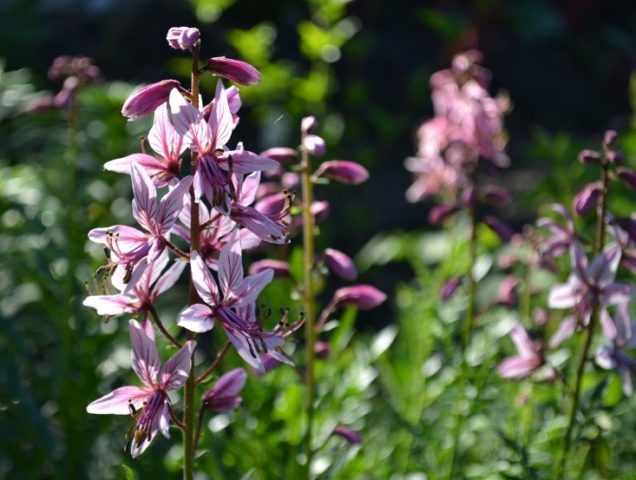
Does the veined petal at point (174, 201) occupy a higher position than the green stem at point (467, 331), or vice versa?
the veined petal at point (174, 201)

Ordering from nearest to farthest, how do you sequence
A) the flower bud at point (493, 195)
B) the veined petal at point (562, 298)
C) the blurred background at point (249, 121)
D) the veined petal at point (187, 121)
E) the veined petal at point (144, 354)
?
the veined petal at point (187, 121) → the veined petal at point (144, 354) → the veined petal at point (562, 298) → the flower bud at point (493, 195) → the blurred background at point (249, 121)

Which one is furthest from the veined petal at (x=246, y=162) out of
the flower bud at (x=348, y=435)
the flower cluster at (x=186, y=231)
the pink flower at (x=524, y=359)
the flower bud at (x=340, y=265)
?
the pink flower at (x=524, y=359)

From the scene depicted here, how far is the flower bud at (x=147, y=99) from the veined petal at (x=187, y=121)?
0.04 m

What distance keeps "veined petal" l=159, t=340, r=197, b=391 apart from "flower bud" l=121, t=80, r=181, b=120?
1.17 feet

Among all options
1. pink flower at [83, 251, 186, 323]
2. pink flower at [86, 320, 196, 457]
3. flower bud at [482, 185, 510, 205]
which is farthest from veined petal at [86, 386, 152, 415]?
flower bud at [482, 185, 510, 205]

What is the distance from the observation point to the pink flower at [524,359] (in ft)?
7.65

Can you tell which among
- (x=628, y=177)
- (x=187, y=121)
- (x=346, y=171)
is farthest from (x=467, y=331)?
(x=187, y=121)

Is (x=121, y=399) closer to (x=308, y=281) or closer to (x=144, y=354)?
(x=144, y=354)

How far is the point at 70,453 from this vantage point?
280 centimetres

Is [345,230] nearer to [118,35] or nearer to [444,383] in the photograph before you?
[444,383]

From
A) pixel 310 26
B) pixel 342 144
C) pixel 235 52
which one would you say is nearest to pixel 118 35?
pixel 235 52

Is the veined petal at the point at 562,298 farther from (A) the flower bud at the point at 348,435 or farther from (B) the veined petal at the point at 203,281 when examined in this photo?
(B) the veined petal at the point at 203,281

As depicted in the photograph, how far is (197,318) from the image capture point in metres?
1.60

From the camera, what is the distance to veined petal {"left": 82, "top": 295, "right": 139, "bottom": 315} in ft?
5.36
